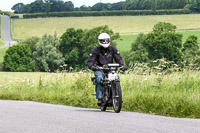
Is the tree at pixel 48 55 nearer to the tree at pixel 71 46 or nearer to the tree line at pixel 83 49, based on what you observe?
the tree line at pixel 83 49

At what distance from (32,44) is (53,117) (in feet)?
328

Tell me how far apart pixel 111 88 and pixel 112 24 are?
125m

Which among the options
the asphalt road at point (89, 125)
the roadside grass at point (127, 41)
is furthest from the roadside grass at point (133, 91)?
the roadside grass at point (127, 41)

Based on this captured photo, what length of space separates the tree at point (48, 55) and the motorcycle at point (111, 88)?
78.9 metres

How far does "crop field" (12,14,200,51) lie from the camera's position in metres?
122

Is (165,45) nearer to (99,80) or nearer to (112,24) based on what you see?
(112,24)

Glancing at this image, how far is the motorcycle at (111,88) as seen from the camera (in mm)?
8566

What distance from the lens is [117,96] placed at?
849 cm

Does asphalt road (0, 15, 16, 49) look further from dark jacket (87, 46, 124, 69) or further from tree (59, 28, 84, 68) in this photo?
dark jacket (87, 46, 124, 69)

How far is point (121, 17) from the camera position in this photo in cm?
14462

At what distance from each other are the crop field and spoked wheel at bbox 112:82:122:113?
106 m

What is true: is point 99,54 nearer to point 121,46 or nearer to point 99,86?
point 99,86

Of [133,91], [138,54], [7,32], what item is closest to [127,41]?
[138,54]

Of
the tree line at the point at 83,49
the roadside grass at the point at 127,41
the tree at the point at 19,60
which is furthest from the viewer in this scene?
the roadside grass at the point at 127,41
